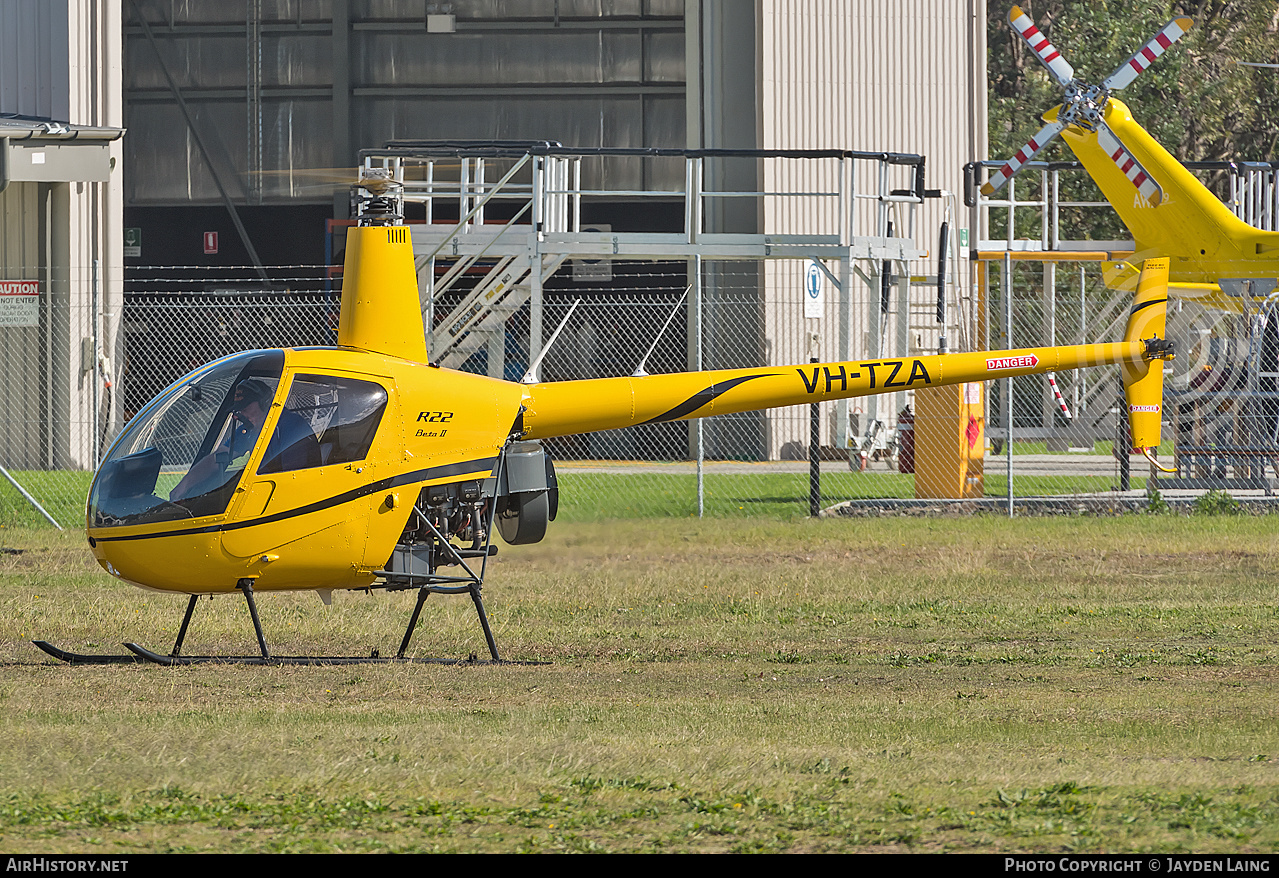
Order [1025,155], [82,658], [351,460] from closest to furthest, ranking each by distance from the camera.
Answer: [351,460] < [82,658] < [1025,155]

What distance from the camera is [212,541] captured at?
30.6 feet

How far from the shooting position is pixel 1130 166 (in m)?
22.2

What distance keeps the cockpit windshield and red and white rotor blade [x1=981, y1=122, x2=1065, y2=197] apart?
15.6m

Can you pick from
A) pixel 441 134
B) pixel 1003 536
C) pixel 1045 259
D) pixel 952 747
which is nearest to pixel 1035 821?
pixel 952 747

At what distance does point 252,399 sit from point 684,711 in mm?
3121

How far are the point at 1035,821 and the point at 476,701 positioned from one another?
3.63 meters

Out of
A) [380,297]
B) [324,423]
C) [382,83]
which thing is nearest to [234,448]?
[324,423]

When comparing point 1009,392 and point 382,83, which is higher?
point 382,83

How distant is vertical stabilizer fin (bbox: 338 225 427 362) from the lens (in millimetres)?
10070

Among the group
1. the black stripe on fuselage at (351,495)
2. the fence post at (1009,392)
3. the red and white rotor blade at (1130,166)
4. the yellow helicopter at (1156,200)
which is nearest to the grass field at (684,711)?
the black stripe on fuselage at (351,495)

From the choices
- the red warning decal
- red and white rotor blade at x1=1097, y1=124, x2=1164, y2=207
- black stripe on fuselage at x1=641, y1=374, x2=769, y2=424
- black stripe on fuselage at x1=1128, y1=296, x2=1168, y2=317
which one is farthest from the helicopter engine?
red and white rotor blade at x1=1097, y1=124, x2=1164, y2=207

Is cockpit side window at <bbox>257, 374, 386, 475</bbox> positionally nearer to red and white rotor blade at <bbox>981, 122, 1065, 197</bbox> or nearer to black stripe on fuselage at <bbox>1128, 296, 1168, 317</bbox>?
black stripe on fuselage at <bbox>1128, 296, 1168, 317</bbox>

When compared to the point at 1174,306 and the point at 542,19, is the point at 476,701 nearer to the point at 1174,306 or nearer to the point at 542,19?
the point at 1174,306

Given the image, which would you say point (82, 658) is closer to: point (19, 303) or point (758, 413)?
point (19, 303)
